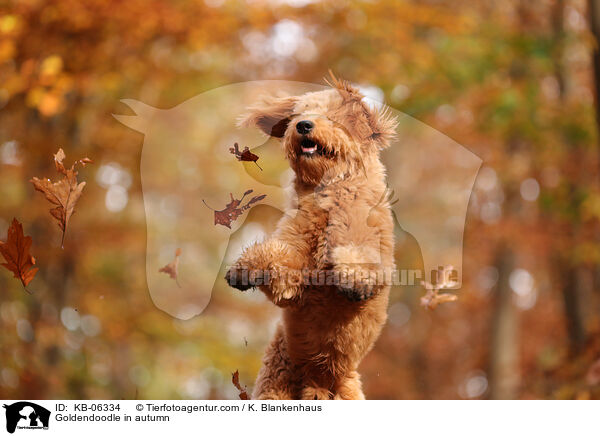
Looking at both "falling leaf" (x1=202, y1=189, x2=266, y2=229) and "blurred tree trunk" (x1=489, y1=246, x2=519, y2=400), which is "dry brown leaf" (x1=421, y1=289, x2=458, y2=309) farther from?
"blurred tree trunk" (x1=489, y1=246, x2=519, y2=400)

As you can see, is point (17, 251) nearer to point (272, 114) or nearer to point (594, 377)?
point (272, 114)

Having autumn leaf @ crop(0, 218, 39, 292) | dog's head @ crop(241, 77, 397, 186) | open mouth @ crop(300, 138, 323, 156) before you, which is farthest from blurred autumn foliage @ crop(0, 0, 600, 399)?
open mouth @ crop(300, 138, 323, 156)

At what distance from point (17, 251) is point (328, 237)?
867 mm

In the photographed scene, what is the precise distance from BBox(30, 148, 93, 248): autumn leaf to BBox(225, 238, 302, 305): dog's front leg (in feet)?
1.86

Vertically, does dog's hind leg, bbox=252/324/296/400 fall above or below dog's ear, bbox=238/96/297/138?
below

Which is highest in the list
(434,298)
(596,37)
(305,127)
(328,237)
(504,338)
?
(596,37)

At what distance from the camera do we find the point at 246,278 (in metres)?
1.20

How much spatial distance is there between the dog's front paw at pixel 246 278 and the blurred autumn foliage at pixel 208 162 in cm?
178

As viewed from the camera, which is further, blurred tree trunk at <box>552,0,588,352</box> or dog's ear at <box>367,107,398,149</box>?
blurred tree trunk at <box>552,0,588,352</box>

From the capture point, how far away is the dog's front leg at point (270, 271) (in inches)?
47.3

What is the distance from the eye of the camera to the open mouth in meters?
1.23
